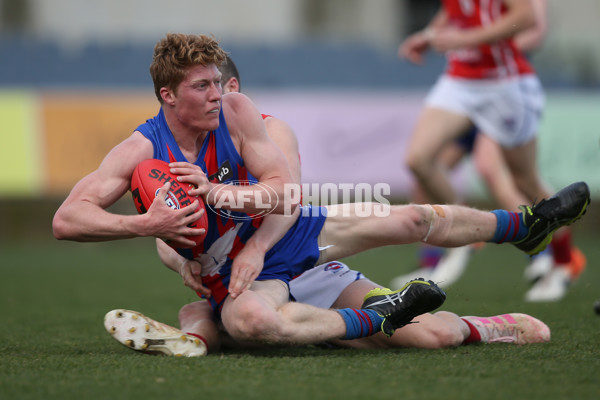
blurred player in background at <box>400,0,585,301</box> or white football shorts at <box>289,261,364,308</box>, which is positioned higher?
blurred player in background at <box>400,0,585,301</box>

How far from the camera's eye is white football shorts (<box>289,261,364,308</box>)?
11.6 ft

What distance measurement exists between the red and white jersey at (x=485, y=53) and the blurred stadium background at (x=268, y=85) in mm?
5333

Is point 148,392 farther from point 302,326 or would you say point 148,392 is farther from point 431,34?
point 431,34

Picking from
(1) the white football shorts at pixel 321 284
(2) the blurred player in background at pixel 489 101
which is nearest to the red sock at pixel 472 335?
(1) the white football shorts at pixel 321 284

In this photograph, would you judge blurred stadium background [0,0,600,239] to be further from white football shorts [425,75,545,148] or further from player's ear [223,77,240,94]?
player's ear [223,77,240,94]

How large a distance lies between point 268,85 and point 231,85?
9.27m

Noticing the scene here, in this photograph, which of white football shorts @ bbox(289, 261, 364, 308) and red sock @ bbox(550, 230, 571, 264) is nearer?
white football shorts @ bbox(289, 261, 364, 308)

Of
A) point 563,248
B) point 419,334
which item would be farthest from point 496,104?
point 419,334

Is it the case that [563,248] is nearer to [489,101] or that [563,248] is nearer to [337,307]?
[489,101]

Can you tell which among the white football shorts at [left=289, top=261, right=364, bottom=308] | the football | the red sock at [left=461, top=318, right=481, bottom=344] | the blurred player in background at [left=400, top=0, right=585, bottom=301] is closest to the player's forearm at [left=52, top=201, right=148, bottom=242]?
the football

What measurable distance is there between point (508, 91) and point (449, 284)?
60.6 inches

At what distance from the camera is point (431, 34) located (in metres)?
5.63

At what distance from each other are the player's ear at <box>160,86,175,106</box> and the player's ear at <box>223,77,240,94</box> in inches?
25.1

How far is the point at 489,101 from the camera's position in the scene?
561 cm
